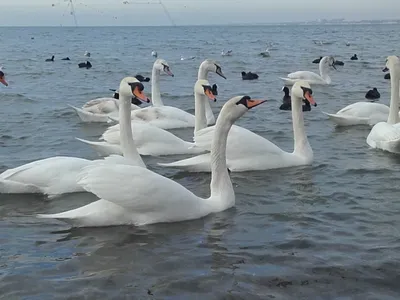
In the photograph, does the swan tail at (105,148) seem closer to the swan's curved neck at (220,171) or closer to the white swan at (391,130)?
the swan's curved neck at (220,171)

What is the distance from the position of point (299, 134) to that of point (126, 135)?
2797 millimetres

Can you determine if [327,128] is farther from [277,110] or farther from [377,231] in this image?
[377,231]

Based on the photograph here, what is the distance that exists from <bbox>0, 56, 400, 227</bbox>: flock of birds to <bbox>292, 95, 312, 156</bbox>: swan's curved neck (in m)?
0.02

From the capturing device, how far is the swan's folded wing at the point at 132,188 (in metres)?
6.75

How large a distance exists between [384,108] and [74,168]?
811cm

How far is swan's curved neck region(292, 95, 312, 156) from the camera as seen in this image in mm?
10453

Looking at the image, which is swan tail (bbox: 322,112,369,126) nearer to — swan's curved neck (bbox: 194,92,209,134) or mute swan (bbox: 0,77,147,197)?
swan's curved neck (bbox: 194,92,209,134)

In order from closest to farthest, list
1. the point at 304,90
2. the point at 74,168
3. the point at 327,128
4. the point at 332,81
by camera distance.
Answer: the point at 74,168, the point at 304,90, the point at 327,128, the point at 332,81

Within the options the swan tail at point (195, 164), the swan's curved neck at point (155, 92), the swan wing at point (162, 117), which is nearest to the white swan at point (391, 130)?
the swan tail at point (195, 164)

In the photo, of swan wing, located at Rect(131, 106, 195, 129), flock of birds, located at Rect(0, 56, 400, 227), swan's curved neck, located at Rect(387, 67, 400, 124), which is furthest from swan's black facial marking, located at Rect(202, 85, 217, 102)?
swan's curved neck, located at Rect(387, 67, 400, 124)

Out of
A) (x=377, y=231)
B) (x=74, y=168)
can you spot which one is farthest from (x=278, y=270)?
(x=74, y=168)

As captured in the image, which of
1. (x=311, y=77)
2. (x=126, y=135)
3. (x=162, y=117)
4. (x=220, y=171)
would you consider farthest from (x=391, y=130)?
(x=311, y=77)

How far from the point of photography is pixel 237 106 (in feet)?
25.9

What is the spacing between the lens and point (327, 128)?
553 inches
